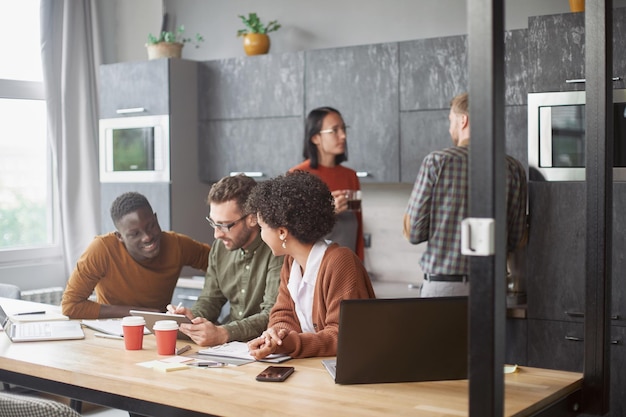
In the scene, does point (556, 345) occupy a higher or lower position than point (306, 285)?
lower

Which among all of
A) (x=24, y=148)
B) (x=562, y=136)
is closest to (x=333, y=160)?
(x=562, y=136)

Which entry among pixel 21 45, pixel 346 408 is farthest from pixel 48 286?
pixel 346 408

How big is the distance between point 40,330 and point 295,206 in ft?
3.22

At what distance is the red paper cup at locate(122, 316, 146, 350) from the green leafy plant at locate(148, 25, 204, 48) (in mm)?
3057

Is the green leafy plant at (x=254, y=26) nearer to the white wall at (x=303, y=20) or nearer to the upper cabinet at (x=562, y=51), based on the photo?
the white wall at (x=303, y=20)

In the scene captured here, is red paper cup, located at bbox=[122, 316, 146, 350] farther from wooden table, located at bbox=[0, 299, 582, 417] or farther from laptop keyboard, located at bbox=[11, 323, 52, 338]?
laptop keyboard, located at bbox=[11, 323, 52, 338]

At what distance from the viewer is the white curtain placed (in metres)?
5.88

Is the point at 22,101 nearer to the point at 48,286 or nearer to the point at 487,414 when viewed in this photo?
the point at 48,286

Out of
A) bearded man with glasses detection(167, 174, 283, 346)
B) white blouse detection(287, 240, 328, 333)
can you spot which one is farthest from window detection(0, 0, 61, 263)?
white blouse detection(287, 240, 328, 333)

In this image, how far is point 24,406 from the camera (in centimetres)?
177

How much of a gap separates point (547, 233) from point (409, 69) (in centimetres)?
120

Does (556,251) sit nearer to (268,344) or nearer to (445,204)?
(445,204)

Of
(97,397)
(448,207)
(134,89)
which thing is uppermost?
(134,89)

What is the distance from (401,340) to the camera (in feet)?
7.45
